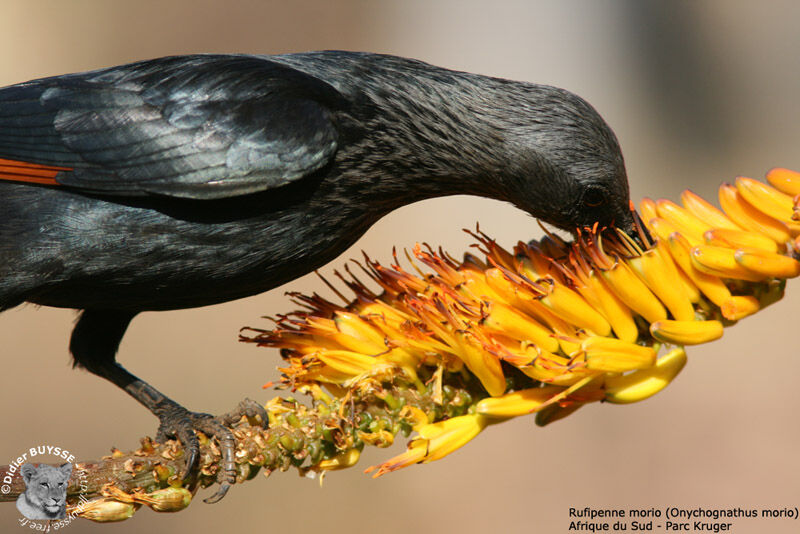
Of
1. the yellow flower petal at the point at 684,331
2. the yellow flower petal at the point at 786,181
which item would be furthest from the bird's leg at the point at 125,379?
the yellow flower petal at the point at 786,181

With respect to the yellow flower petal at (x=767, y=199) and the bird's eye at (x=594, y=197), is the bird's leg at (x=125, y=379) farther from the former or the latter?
the yellow flower petal at (x=767, y=199)

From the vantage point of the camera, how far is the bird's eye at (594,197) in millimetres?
2961

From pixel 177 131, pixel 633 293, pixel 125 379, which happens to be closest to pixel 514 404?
pixel 633 293

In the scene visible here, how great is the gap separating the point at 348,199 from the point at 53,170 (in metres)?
0.99

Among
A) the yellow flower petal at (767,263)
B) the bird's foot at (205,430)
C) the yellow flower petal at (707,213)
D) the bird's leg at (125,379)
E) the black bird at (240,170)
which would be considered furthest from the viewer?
the black bird at (240,170)

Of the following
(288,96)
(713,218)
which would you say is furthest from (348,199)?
(713,218)

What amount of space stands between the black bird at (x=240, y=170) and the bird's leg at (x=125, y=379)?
0.02 metres

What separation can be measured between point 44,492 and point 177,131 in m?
1.31

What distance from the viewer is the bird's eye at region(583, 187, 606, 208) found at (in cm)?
296

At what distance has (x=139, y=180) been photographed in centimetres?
310

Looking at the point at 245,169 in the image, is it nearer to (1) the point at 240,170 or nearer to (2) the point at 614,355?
(1) the point at 240,170

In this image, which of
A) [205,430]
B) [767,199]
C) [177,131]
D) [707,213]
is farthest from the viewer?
[177,131]

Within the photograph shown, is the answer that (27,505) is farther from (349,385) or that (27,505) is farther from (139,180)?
(139,180)

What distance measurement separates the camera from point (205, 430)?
9.47 ft
